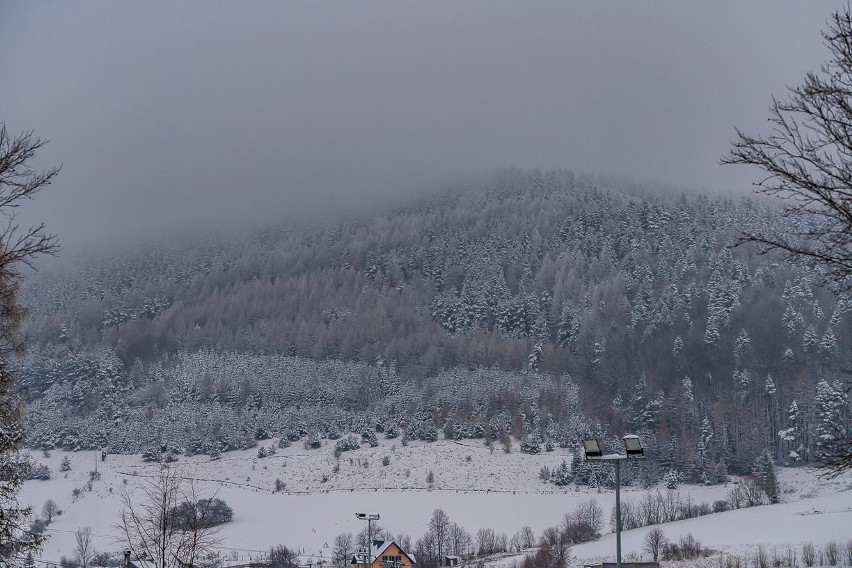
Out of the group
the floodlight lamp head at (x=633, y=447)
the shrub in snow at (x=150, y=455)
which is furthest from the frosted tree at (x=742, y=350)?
the floodlight lamp head at (x=633, y=447)

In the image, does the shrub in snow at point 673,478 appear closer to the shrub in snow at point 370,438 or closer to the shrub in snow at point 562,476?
the shrub in snow at point 562,476

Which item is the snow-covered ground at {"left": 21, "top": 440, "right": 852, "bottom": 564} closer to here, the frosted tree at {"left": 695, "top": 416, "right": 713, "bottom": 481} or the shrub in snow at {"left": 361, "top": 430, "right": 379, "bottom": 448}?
the shrub in snow at {"left": 361, "top": 430, "right": 379, "bottom": 448}

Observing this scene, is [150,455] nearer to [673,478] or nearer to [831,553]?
[673,478]

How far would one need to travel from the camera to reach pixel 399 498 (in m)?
87.0

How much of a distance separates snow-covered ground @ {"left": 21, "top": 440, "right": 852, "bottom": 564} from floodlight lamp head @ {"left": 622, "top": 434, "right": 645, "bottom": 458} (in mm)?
37105

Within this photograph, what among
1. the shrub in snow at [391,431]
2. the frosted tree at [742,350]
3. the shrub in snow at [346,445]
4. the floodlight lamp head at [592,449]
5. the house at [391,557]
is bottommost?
the house at [391,557]

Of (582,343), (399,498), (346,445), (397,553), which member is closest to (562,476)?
(399,498)

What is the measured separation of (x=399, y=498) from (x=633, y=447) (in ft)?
246

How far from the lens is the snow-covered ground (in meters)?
59.2

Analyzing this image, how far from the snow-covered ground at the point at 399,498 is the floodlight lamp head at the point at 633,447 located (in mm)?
37105

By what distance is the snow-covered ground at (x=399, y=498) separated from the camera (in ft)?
194

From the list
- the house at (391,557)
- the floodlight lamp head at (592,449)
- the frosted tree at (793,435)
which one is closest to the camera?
the floodlight lamp head at (592,449)

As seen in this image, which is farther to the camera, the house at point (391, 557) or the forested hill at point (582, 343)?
the forested hill at point (582, 343)

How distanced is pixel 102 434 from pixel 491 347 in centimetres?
7040
